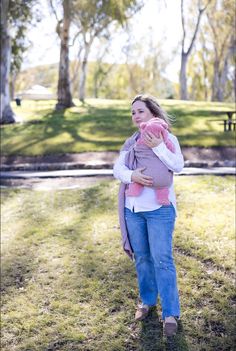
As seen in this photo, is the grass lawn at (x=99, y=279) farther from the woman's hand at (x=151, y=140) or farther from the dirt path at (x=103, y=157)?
the dirt path at (x=103, y=157)

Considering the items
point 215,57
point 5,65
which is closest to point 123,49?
point 215,57

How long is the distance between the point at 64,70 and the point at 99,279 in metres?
17.1

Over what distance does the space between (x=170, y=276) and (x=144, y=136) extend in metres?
1.14

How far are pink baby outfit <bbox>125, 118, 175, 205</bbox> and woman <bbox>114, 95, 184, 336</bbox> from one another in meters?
0.04

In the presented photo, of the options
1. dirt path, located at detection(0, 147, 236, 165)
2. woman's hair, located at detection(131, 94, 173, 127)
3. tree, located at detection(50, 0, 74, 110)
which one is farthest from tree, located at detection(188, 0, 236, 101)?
woman's hair, located at detection(131, 94, 173, 127)

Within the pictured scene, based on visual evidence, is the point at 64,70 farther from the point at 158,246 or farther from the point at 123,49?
the point at 123,49

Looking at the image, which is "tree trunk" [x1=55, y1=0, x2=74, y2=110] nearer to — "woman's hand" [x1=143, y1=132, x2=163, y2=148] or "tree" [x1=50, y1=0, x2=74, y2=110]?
"tree" [x1=50, y1=0, x2=74, y2=110]

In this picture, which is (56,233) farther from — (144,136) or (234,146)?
(234,146)

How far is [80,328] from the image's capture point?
172 inches

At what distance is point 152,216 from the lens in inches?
143

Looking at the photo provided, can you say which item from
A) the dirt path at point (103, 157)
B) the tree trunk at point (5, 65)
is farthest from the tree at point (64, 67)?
the dirt path at point (103, 157)

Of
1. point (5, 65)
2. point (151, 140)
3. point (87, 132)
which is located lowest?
point (87, 132)

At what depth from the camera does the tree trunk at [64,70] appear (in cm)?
2058

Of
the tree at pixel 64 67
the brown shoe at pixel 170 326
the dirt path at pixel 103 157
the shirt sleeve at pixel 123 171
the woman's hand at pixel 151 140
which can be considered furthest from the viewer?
the tree at pixel 64 67
